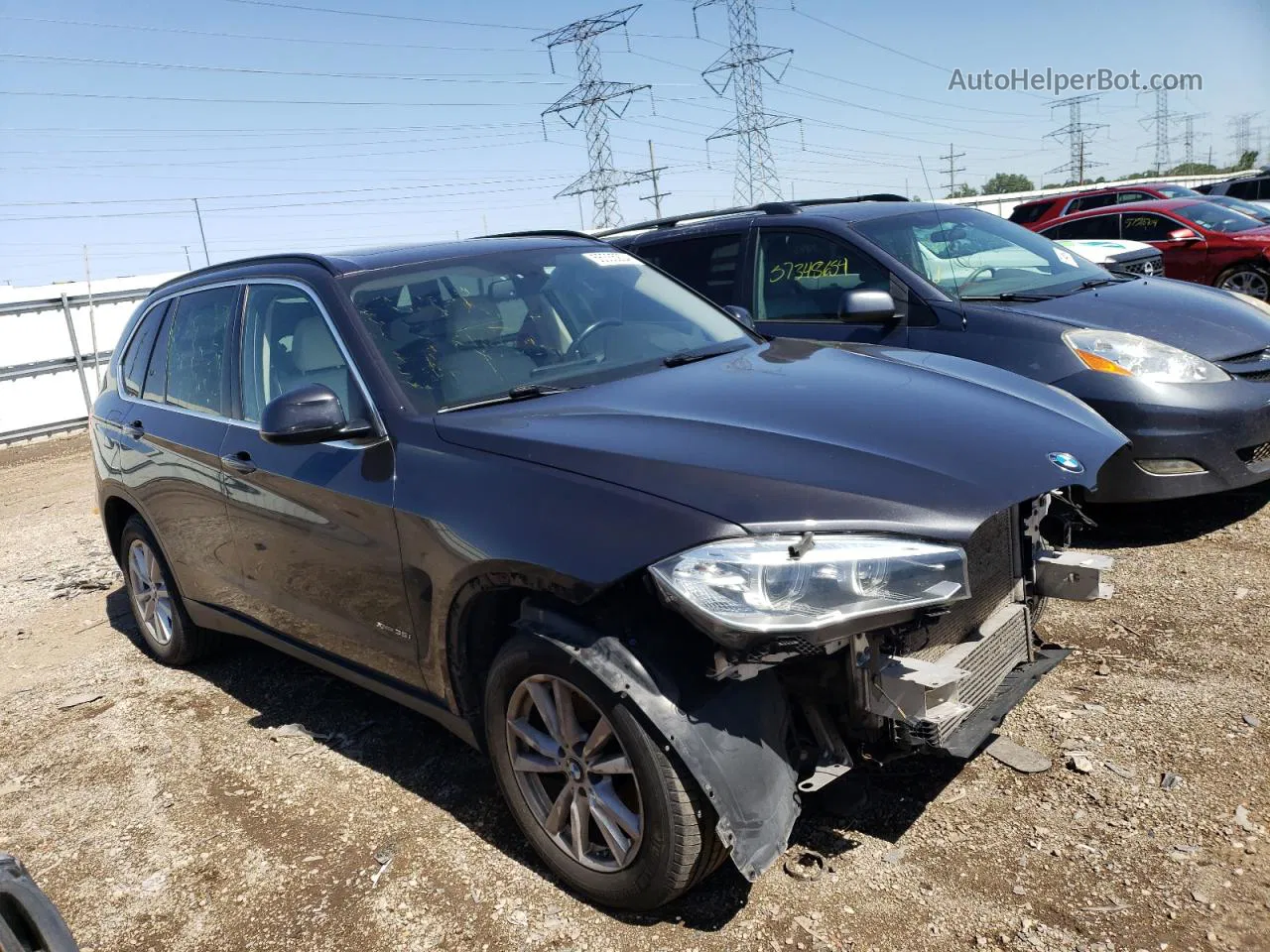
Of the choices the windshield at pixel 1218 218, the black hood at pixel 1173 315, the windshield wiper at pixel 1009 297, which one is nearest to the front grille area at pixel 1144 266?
the windshield at pixel 1218 218

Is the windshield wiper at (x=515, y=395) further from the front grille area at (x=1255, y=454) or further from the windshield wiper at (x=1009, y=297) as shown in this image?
the front grille area at (x=1255, y=454)

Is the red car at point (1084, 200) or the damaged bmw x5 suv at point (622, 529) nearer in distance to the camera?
the damaged bmw x5 suv at point (622, 529)

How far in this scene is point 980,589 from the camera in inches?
116

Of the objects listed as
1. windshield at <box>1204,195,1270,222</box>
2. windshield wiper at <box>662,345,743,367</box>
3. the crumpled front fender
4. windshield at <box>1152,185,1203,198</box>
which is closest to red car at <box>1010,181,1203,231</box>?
windshield at <box>1152,185,1203,198</box>

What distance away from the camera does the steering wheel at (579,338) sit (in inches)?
146

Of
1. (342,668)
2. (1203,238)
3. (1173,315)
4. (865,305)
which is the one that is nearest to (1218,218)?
(1203,238)

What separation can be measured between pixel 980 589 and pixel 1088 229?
43.0 ft

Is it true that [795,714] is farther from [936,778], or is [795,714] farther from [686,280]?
[686,280]

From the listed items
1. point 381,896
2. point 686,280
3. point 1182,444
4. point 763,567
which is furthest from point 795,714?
point 686,280

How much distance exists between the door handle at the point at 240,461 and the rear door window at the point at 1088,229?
41.6ft

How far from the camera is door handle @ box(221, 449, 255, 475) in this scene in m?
3.86

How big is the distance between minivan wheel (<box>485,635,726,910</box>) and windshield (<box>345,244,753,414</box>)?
972mm

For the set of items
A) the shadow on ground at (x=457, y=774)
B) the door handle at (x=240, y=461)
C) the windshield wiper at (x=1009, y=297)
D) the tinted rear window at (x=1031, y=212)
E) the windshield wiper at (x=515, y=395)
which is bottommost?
the shadow on ground at (x=457, y=774)

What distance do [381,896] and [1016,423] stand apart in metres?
2.31
